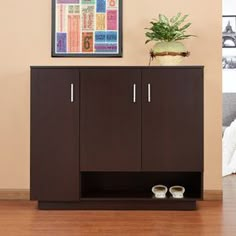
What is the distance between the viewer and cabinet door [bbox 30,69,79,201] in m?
3.90

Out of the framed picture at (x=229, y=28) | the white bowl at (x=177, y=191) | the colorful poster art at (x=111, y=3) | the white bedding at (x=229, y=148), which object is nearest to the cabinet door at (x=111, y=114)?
the white bowl at (x=177, y=191)

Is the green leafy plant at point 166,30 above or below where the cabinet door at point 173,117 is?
above

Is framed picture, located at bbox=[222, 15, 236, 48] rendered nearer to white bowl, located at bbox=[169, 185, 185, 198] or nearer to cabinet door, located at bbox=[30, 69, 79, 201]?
white bowl, located at bbox=[169, 185, 185, 198]

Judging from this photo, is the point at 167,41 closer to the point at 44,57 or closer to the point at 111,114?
the point at 111,114

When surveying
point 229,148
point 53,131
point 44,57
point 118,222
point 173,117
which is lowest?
point 118,222

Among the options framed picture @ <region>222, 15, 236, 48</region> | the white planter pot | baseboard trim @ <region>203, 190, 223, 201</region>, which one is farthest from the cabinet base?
framed picture @ <region>222, 15, 236, 48</region>

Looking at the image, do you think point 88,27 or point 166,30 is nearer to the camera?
point 166,30

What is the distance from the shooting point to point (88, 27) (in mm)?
4316

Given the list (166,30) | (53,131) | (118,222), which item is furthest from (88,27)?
(118,222)

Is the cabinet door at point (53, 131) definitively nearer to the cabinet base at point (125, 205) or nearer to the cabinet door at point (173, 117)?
the cabinet base at point (125, 205)

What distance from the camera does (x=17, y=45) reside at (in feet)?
14.3

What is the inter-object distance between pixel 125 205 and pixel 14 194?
0.99 m

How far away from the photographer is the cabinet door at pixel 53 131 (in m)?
3.90

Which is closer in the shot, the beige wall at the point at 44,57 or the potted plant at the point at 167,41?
the potted plant at the point at 167,41
